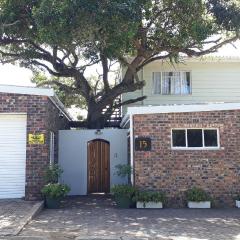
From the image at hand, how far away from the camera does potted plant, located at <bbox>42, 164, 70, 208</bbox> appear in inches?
567

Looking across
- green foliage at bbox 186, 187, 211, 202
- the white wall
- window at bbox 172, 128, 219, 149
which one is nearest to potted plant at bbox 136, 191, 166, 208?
green foliage at bbox 186, 187, 211, 202

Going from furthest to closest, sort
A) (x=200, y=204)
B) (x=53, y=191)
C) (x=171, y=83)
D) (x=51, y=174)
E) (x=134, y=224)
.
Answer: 1. (x=171, y=83)
2. (x=51, y=174)
3. (x=200, y=204)
4. (x=53, y=191)
5. (x=134, y=224)

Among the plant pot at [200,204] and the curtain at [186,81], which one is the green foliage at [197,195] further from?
the curtain at [186,81]

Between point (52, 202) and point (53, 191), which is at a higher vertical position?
→ point (53, 191)

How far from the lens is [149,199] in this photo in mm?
14688

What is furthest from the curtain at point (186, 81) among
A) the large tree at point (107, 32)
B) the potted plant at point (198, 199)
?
the potted plant at point (198, 199)

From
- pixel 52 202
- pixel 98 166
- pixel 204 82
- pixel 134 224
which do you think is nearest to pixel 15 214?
pixel 52 202

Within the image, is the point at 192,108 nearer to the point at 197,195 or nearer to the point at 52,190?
the point at 197,195

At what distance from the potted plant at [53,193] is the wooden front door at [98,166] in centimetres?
562

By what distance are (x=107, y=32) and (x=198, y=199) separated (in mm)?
6174

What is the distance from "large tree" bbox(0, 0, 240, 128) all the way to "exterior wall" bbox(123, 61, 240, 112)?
1.12 metres

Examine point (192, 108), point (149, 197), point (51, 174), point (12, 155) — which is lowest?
point (149, 197)

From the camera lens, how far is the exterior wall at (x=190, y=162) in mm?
15344

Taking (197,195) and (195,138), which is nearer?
(197,195)
